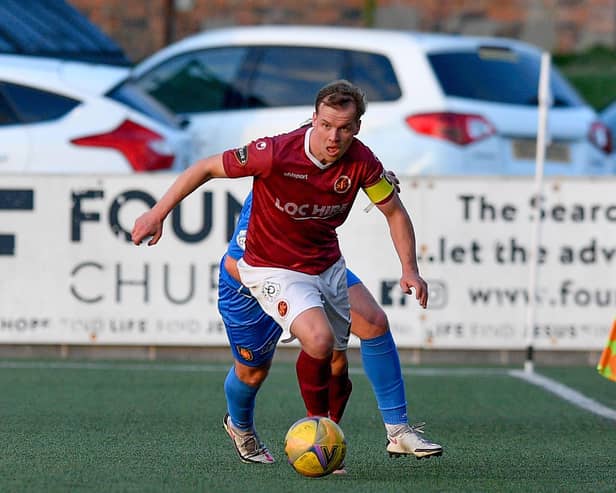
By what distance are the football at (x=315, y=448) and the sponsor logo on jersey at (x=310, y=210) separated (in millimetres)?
842

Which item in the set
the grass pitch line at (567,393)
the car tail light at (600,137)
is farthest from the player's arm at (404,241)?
the car tail light at (600,137)

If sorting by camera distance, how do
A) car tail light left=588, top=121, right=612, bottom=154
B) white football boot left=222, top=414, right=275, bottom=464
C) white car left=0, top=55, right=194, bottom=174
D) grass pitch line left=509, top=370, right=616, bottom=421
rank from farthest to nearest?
car tail light left=588, top=121, right=612, bottom=154, white car left=0, top=55, right=194, bottom=174, grass pitch line left=509, top=370, right=616, bottom=421, white football boot left=222, top=414, right=275, bottom=464

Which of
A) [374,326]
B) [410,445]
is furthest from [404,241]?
[410,445]

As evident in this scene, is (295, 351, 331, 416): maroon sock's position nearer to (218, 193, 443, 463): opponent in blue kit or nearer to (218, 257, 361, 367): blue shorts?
(218, 193, 443, 463): opponent in blue kit

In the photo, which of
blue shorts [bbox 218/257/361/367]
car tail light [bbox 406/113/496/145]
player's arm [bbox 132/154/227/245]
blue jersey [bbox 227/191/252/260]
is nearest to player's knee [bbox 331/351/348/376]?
blue shorts [bbox 218/257/361/367]

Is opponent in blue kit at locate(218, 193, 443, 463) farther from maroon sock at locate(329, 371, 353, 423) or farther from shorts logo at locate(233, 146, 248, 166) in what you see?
shorts logo at locate(233, 146, 248, 166)

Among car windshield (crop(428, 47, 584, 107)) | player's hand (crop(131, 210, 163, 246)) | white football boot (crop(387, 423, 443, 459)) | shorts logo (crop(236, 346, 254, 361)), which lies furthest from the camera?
car windshield (crop(428, 47, 584, 107))

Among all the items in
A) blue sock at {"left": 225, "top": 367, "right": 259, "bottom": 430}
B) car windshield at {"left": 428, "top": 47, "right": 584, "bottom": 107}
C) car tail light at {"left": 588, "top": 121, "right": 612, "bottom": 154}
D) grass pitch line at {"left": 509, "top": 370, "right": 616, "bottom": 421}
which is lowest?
grass pitch line at {"left": 509, "top": 370, "right": 616, "bottom": 421}

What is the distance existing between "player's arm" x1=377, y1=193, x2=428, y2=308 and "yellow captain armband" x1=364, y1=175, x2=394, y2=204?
3 centimetres

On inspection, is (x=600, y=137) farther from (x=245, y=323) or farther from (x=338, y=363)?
(x=245, y=323)

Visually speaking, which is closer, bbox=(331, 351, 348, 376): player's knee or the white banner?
bbox=(331, 351, 348, 376): player's knee

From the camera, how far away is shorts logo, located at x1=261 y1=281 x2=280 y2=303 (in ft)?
20.8

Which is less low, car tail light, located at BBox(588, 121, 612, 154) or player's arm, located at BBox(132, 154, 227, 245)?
car tail light, located at BBox(588, 121, 612, 154)

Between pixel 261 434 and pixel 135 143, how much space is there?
4.74 m
